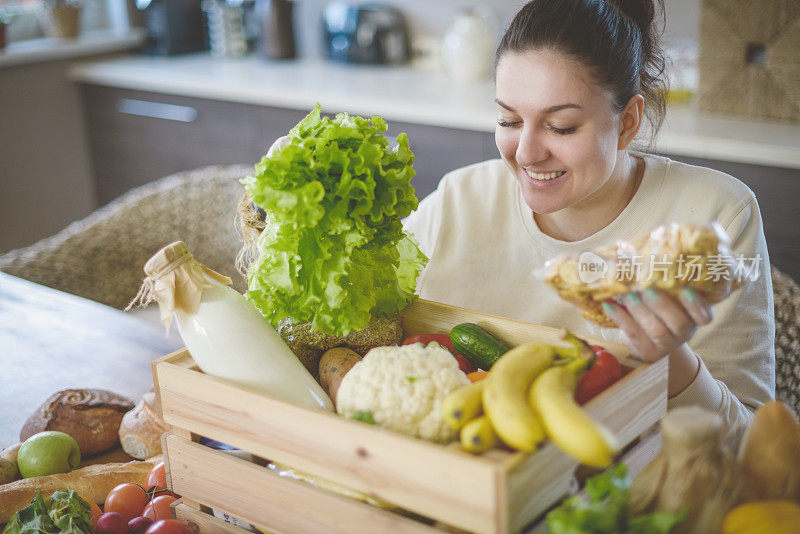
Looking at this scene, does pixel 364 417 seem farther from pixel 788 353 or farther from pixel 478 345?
pixel 788 353

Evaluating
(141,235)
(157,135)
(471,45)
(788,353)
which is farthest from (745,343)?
(157,135)

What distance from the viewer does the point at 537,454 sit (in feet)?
2.31

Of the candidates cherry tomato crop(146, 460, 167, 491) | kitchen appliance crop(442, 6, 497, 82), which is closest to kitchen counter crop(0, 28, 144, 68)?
kitchen appliance crop(442, 6, 497, 82)

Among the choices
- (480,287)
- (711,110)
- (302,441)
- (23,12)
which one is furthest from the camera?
(23,12)

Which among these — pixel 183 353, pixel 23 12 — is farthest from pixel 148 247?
pixel 23 12

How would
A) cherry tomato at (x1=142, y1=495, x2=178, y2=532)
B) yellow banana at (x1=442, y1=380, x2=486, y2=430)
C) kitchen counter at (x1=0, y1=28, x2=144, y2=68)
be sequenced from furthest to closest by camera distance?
1. kitchen counter at (x1=0, y1=28, x2=144, y2=68)
2. cherry tomato at (x1=142, y1=495, x2=178, y2=532)
3. yellow banana at (x1=442, y1=380, x2=486, y2=430)

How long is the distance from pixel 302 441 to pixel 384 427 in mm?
90

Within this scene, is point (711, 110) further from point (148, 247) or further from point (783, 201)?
point (148, 247)

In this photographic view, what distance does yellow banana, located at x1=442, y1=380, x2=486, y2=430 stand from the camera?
0.76 metres

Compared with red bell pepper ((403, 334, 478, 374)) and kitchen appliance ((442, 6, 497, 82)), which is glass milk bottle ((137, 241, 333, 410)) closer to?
red bell pepper ((403, 334, 478, 374))

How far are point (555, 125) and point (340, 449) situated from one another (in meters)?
0.70

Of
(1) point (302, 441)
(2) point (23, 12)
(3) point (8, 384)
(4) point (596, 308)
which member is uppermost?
(2) point (23, 12)

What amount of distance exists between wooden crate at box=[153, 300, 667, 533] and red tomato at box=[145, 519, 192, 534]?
50 millimetres

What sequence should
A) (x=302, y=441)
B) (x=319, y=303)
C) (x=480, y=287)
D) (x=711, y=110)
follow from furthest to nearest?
(x=711, y=110) → (x=480, y=287) → (x=319, y=303) → (x=302, y=441)
